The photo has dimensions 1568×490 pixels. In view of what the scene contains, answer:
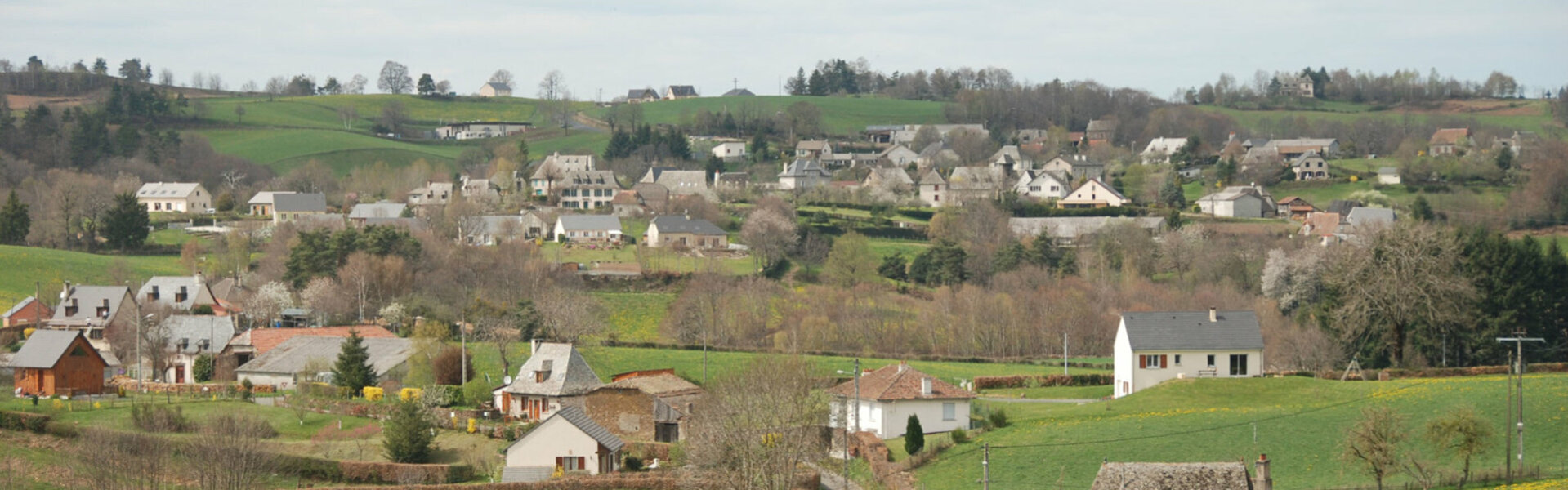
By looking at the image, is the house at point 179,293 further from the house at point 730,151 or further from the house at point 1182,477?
the house at point 730,151

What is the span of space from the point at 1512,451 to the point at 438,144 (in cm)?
13232

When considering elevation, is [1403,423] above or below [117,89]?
below

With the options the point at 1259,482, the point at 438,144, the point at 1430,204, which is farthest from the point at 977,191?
the point at 1259,482

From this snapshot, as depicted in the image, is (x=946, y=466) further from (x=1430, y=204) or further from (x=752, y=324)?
(x=1430, y=204)

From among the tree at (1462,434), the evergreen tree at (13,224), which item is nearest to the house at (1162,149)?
the evergreen tree at (13,224)

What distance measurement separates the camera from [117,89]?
138750mm

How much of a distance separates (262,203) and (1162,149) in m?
75.6

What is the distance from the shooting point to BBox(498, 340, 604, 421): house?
161ft

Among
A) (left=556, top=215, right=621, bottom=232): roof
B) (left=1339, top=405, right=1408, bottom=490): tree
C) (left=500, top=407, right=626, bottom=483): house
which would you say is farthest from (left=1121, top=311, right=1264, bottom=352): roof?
(left=556, top=215, right=621, bottom=232): roof

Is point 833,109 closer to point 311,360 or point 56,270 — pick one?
point 56,270

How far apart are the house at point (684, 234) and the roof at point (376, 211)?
19331 mm

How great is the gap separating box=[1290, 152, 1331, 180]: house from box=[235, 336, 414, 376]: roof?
80.3m

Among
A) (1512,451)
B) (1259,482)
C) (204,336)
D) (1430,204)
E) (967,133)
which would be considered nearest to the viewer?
(1259,482)

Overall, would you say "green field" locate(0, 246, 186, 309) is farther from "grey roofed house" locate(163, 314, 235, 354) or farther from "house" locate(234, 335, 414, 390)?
"house" locate(234, 335, 414, 390)
